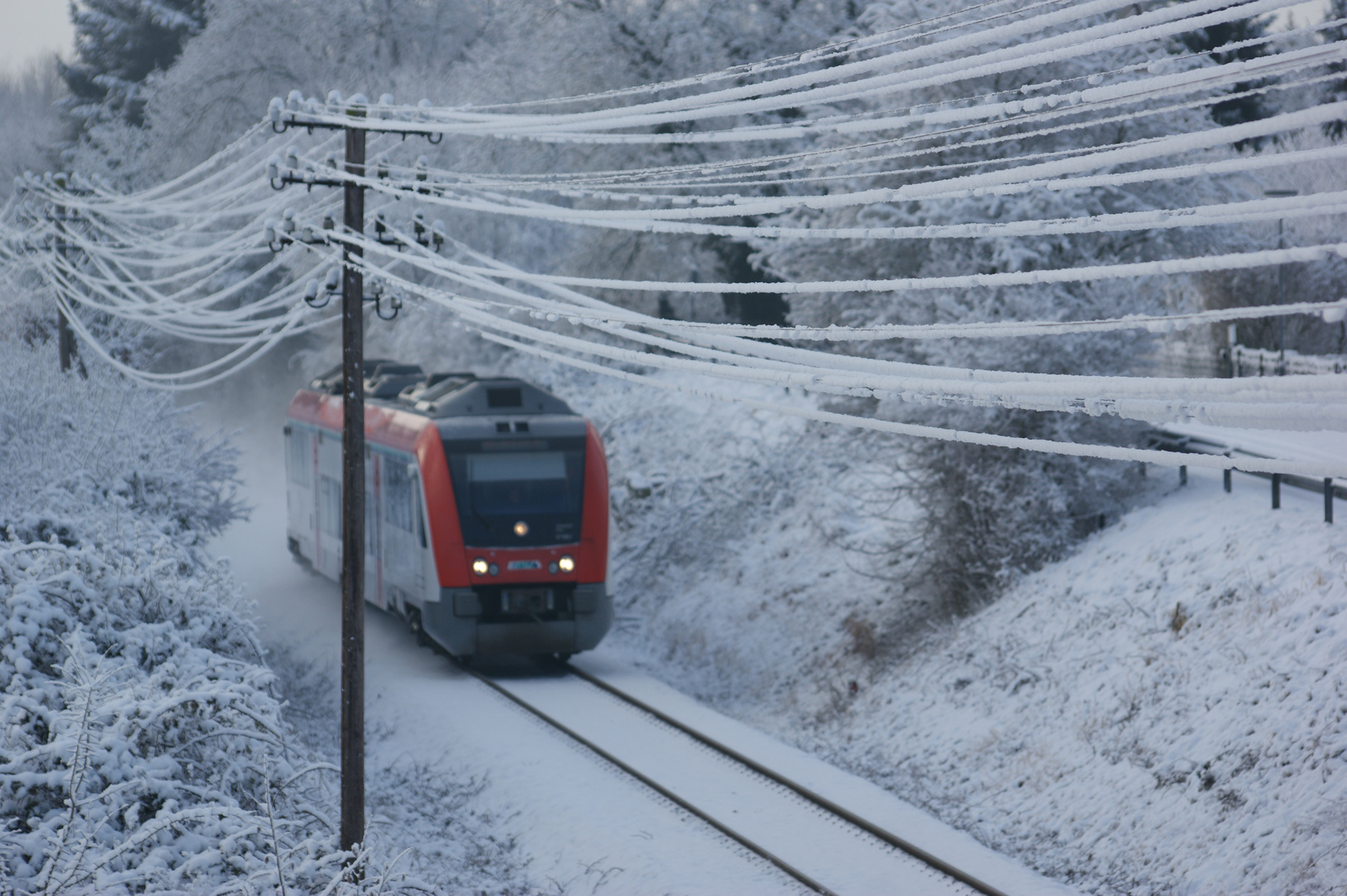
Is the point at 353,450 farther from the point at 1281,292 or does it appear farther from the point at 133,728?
the point at 1281,292

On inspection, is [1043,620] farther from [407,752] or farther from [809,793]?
[407,752]

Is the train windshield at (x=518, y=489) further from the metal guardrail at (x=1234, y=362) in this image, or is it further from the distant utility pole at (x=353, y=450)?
the metal guardrail at (x=1234, y=362)

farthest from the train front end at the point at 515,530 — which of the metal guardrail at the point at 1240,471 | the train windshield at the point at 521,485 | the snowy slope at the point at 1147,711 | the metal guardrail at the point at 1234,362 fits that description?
the metal guardrail at the point at 1234,362

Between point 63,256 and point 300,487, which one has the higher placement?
point 63,256

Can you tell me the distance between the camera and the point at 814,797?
12742mm

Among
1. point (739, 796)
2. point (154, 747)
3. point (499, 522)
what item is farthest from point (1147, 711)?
point (154, 747)

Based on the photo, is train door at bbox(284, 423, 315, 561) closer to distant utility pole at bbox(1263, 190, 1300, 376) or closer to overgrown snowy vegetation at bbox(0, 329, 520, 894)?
overgrown snowy vegetation at bbox(0, 329, 520, 894)

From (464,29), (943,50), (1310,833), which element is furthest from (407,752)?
(464,29)

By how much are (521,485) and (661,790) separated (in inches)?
214

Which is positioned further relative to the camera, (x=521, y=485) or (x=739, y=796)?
(x=521, y=485)

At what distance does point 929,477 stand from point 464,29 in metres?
33.9

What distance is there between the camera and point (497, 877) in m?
11.5

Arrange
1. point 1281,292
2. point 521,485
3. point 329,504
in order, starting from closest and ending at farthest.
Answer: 1. point 521,485
2. point 1281,292
3. point 329,504

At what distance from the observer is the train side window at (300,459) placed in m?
23.2
